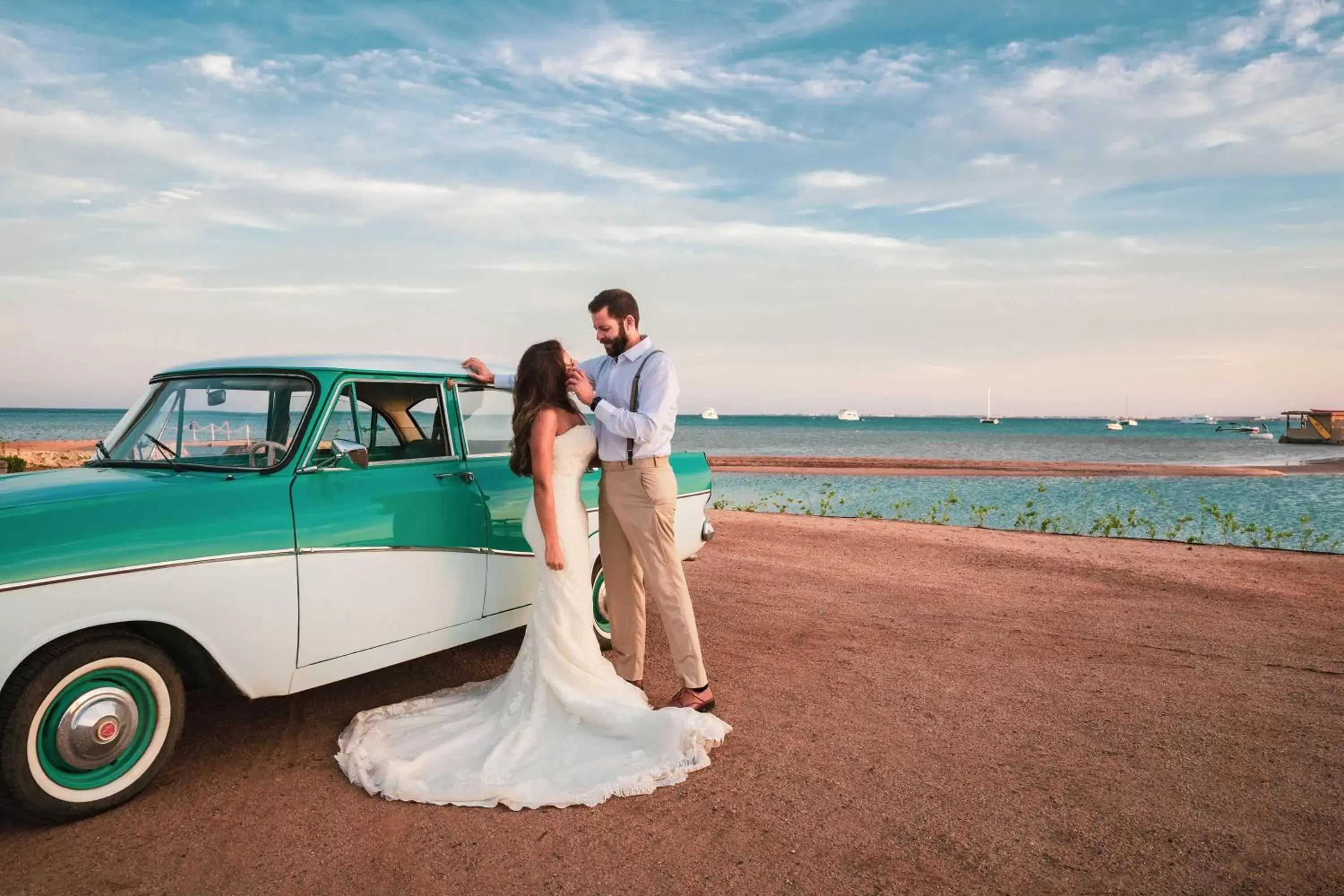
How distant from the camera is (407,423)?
17.1 ft

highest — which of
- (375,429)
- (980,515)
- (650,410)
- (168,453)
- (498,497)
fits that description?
(650,410)

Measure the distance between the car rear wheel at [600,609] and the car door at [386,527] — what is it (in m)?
1.29

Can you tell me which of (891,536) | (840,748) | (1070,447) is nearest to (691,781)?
(840,748)

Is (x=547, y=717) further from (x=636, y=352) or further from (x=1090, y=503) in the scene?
(x=1090, y=503)

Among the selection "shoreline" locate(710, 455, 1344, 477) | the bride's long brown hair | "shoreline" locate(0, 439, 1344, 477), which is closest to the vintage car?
the bride's long brown hair

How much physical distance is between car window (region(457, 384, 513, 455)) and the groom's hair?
2.84 ft

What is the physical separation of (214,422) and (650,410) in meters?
2.37

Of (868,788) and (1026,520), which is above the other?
(868,788)

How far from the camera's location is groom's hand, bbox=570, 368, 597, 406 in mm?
4820

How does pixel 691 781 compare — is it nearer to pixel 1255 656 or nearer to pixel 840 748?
pixel 840 748

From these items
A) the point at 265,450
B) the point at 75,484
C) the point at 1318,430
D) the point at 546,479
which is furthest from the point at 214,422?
the point at 1318,430

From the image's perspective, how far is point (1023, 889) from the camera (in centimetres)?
331

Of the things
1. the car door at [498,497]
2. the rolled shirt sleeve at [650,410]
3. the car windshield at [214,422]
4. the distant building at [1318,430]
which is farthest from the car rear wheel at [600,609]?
the distant building at [1318,430]

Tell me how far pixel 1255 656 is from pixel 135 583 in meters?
7.25
